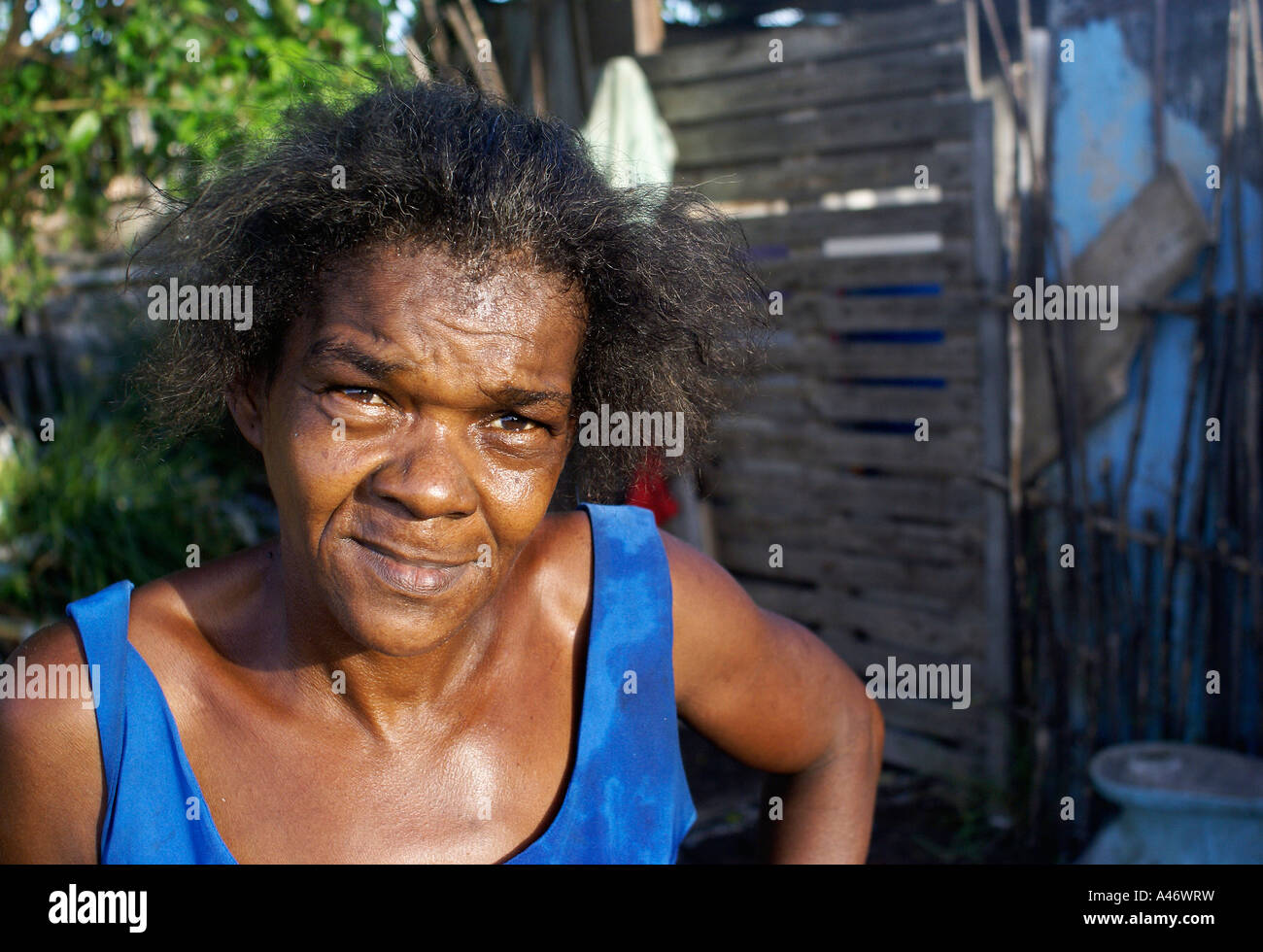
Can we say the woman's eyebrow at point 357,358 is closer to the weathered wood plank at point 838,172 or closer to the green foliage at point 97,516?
the weathered wood plank at point 838,172

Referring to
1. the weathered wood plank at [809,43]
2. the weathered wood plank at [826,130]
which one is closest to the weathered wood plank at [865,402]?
the weathered wood plank at [826,130]

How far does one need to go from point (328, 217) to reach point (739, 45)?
3.86m

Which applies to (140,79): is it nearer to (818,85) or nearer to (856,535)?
(818,85)

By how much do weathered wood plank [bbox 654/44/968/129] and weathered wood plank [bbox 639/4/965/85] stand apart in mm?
34

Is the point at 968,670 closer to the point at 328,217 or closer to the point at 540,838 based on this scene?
the point at 540,838

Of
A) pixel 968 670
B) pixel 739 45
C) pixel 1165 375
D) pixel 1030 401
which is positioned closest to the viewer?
pixel 1165 375

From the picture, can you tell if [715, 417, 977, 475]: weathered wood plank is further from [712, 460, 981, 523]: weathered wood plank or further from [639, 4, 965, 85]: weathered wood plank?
[639, 4, 965, 85]: weathered wood plank

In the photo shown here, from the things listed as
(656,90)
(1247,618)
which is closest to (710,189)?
(656,90)

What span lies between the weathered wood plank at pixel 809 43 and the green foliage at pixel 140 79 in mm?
1434

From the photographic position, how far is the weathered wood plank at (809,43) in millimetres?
4316

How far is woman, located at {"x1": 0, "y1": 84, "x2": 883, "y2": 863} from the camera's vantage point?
1.59 meters

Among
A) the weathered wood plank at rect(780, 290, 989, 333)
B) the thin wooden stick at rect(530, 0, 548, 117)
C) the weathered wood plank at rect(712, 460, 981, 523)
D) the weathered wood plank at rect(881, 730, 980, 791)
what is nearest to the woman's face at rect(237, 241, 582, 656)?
the weathered wood plank at rect(712, 460, 981, 523)

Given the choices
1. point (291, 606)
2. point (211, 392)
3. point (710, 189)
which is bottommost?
point (291, 606)
